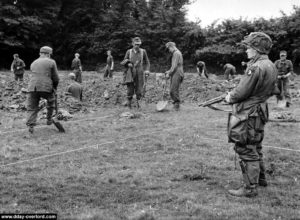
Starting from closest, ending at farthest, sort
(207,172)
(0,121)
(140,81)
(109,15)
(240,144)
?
(240,144) < (207,172) < (0,121) < (140,81) < (109,15)

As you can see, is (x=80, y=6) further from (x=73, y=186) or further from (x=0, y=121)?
(x=73, y=186)

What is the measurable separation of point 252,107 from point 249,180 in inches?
36.8

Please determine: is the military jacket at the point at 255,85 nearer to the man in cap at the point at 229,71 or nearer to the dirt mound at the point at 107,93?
the dirt mound at the point at 107,93

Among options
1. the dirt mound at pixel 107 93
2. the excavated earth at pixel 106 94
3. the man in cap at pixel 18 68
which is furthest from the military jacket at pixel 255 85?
the man in cap at pixel 18 68

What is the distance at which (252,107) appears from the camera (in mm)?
5020

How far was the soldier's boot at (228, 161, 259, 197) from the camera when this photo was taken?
5.04 meters

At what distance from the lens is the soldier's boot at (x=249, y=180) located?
504 cm

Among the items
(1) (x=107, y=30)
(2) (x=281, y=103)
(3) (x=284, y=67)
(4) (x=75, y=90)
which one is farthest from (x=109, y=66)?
(1) (x=107, y=30)

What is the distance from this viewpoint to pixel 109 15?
4012 cm

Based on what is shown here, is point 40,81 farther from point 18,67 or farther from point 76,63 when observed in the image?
point 18,67

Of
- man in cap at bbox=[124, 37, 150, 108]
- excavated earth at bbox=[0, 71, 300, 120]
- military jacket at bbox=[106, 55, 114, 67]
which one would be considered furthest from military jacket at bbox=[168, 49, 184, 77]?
military jacket at bbox=[106, 55, 114, 67]

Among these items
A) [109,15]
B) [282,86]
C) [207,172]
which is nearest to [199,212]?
[207,172]

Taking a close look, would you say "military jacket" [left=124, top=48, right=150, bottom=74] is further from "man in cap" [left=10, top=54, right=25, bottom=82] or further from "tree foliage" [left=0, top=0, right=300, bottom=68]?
"tree foliage" [left=0, top=0, right=300, bottom=68]

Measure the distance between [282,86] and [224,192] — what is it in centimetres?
1049
